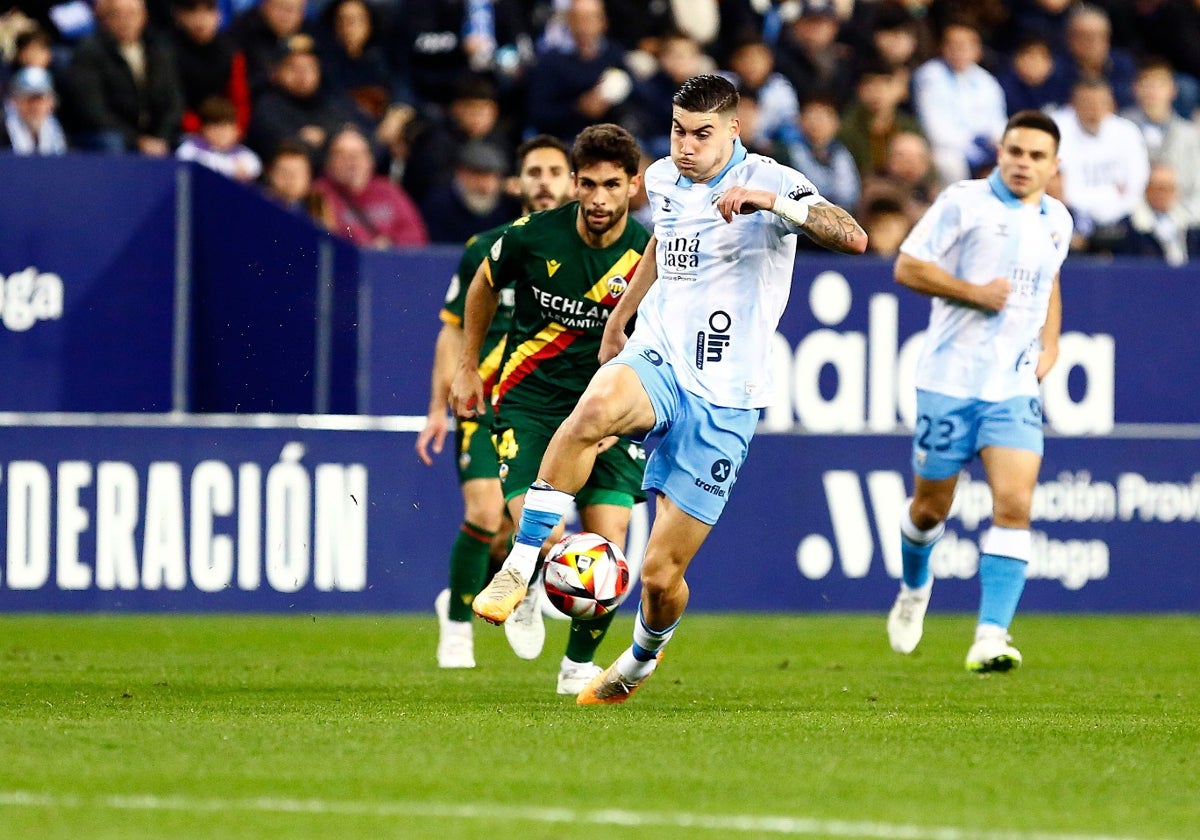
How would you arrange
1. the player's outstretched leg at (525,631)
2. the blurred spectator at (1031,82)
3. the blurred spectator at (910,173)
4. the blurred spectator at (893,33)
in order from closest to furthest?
1. the player's outstretched leg at (525,631)
2. the blurred spectator at (910,173)
3. the blurred spectator at (893,33)
4. the blurred spectator at (1031,82)

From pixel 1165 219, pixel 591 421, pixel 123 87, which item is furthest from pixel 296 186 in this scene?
pixel 591 421

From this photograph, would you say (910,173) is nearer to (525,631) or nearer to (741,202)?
(525,631)

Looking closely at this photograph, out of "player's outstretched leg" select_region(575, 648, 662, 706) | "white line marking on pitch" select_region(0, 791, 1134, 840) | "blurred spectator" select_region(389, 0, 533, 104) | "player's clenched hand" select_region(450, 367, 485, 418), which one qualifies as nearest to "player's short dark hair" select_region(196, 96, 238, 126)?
"blurred spectator" select_region(389, 0, 533, 104)

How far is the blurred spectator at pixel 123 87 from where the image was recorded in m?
15.3

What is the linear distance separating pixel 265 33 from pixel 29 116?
2.39m

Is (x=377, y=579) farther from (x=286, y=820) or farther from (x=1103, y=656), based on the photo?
(x=286, y=820)

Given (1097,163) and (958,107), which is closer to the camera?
(1097,163)

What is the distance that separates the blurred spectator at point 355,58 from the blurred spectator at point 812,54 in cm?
352

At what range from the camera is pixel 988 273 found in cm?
1048

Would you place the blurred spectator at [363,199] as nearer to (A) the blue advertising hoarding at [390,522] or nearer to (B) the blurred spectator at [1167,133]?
(A) the blue advertising hoarding at [390,522]

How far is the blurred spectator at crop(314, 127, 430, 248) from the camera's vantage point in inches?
607

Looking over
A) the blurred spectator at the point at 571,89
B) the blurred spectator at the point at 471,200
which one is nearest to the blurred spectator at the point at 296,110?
the blurred spectator at the point at 471,200

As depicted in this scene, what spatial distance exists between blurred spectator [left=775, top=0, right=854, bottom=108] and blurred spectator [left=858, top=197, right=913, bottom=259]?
2.52 m

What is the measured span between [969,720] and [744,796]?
7.72 feet
